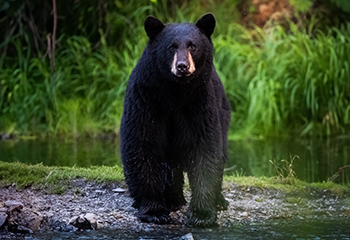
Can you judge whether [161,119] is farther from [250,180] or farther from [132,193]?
[250,180]

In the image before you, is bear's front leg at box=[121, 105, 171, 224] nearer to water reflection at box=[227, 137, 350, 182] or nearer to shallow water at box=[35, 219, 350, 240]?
shallow water at box=[35, 219, 350, 240]

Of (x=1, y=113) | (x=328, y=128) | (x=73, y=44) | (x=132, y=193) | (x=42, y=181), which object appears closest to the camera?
(x=132, y=193)

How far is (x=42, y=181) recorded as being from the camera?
16.0 feet

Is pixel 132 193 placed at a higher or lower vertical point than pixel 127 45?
lower

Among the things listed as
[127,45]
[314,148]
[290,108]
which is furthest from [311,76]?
[127,45]

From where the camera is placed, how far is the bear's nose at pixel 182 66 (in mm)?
3654

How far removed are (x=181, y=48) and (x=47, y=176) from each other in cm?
206

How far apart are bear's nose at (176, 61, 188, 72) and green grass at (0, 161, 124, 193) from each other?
1.81 meters

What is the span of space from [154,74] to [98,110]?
5648 mm

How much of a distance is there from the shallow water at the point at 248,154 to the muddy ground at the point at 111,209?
44.5 inches

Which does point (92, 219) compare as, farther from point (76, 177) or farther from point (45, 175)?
point (45, 175)

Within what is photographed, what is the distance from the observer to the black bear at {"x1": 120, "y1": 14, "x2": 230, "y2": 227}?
395cm

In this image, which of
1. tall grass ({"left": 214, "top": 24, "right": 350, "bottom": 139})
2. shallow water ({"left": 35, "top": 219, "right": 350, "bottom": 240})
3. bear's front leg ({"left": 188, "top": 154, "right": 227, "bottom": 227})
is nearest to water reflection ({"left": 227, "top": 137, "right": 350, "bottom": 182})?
tall grass ({"left": 214, "top": 24, "right": 350, "bottom": 139})

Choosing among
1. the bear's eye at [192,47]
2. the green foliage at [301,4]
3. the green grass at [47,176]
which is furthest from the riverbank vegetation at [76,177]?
the green foliage at [301,4]
